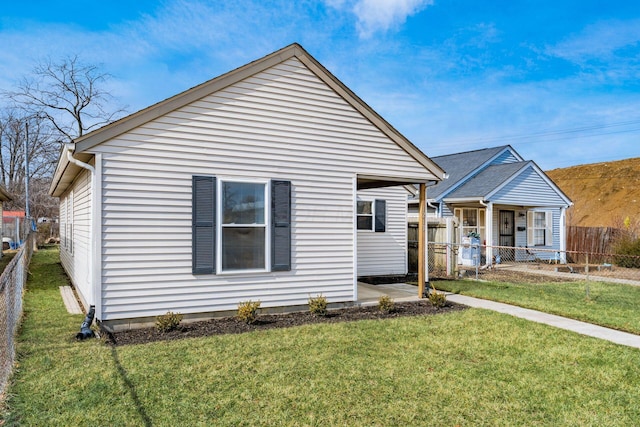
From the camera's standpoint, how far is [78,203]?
9.05 m

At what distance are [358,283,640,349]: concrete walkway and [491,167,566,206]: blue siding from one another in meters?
7.83

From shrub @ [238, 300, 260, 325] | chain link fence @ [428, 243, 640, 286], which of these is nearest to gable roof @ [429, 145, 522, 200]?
chain link fence @ [428, 243, 640, 286]

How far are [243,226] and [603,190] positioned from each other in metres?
51.6

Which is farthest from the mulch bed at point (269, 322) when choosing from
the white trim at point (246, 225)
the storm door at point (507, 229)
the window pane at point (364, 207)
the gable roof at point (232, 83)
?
the storm door at point (507, 229)

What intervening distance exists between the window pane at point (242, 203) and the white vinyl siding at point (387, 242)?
5315 mm

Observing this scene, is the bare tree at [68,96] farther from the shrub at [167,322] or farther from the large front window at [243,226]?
the shrub at [167,322]

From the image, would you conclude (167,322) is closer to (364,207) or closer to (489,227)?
(364,207)

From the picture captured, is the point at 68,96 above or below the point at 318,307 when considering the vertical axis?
above

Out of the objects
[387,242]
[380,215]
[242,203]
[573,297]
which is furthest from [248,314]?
[573,297]

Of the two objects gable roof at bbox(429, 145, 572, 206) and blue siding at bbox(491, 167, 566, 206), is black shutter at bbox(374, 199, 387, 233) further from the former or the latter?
blue siding at bbox(491, 167, 566, 206)

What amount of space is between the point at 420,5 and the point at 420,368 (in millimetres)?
10676

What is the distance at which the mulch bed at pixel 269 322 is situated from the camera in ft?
19.0

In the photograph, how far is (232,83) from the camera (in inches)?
270

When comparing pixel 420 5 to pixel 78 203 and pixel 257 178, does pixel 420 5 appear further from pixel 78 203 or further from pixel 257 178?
pixel 78 203
